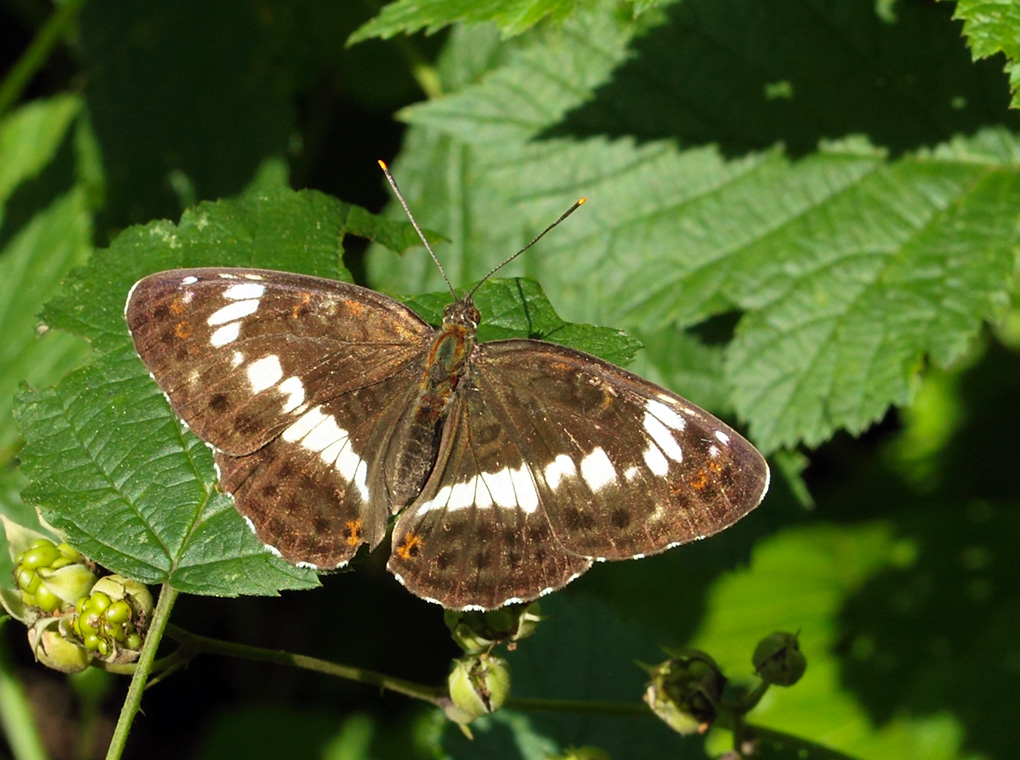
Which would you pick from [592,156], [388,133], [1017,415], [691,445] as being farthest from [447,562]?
[1017,415]

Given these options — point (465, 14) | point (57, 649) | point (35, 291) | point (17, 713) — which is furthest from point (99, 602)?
point (35, 291)

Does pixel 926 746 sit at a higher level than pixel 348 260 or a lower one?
lower

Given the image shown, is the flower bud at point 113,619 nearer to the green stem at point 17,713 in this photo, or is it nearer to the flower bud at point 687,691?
the flower bud at point 687,691

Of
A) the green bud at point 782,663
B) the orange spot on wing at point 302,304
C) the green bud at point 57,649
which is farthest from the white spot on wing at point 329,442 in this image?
the green bud at point 782,663

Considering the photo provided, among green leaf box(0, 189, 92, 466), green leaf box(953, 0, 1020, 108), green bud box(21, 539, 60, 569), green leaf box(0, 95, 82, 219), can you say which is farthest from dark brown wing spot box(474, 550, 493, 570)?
green leaf box(0, 95, 82, 219)

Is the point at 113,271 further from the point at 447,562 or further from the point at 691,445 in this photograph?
the point at 691,445

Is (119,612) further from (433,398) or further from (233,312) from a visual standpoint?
(433,398)
